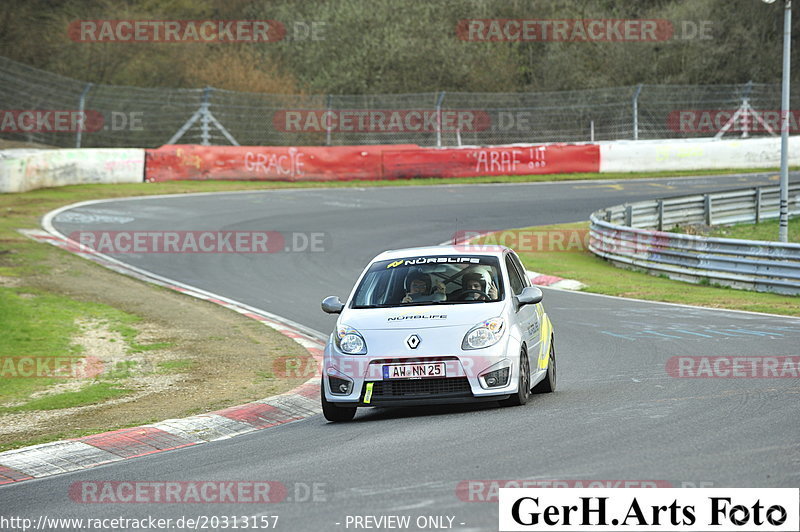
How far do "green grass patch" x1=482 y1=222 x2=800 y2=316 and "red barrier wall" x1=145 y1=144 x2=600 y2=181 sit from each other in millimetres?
10526

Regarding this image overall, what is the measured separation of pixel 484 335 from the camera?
31.2 feet

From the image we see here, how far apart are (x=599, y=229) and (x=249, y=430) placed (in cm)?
1696

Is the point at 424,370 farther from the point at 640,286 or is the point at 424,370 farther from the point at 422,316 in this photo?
the point at 640,286

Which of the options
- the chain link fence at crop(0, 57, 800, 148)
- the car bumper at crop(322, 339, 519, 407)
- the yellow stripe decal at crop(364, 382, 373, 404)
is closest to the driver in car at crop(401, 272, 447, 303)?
the car bumper at crop(322, 339, 519, 407)

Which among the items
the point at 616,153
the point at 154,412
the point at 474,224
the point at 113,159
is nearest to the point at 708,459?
the point at 154,412

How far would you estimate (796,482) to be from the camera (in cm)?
620

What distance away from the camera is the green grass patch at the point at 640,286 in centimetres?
1853

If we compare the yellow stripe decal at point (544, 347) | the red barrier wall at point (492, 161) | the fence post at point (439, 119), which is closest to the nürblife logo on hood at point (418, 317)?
the yellow stripe decal at point (544, 347)

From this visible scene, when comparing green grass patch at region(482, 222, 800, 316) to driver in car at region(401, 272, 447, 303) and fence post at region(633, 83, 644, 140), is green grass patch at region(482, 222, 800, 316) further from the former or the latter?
fence post at region(633, 83, 644, 140)

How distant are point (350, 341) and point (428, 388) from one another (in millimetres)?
841

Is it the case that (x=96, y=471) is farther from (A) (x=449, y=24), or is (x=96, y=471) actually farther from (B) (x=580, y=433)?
(A) (x=449, y=24)

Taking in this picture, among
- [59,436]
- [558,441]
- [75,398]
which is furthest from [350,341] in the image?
[75,398]

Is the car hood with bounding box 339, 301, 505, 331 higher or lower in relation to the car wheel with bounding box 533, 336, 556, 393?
higher

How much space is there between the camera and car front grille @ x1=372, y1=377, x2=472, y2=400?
Answer: 9.34m
